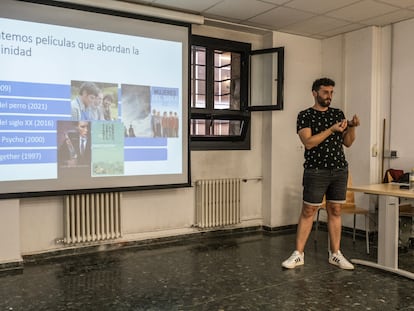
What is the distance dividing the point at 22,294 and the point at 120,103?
1.95m

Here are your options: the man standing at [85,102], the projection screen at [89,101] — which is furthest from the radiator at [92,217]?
the man standing at [85,102]

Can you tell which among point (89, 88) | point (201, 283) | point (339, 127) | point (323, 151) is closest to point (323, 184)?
point (323, 151)

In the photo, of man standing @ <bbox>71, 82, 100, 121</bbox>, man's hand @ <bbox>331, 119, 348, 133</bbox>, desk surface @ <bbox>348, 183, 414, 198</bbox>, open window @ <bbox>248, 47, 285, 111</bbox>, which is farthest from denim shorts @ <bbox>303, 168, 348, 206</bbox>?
man standing @ <bbox>71, 82, 100, 121</bbox>

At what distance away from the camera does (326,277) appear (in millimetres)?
3240

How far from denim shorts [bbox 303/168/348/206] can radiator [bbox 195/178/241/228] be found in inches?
58.0

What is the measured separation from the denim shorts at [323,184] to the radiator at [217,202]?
1.47 metres

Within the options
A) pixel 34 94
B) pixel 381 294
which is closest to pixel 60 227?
pixel 34 94

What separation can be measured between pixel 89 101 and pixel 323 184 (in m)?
2.30

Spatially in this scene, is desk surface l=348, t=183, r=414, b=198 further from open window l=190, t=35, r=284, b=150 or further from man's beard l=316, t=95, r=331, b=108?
open window l=190, t=35, r=284, b=150

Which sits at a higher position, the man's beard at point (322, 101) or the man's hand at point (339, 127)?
the man's beard at point (322, 101)

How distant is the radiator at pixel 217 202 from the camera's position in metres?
4.62

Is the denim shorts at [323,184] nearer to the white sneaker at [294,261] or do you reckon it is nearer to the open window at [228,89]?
the white sneaker at [294,261]

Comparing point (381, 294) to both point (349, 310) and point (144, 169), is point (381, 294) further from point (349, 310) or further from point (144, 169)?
point (144, 169)

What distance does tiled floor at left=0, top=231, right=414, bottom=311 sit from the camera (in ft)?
8.92
